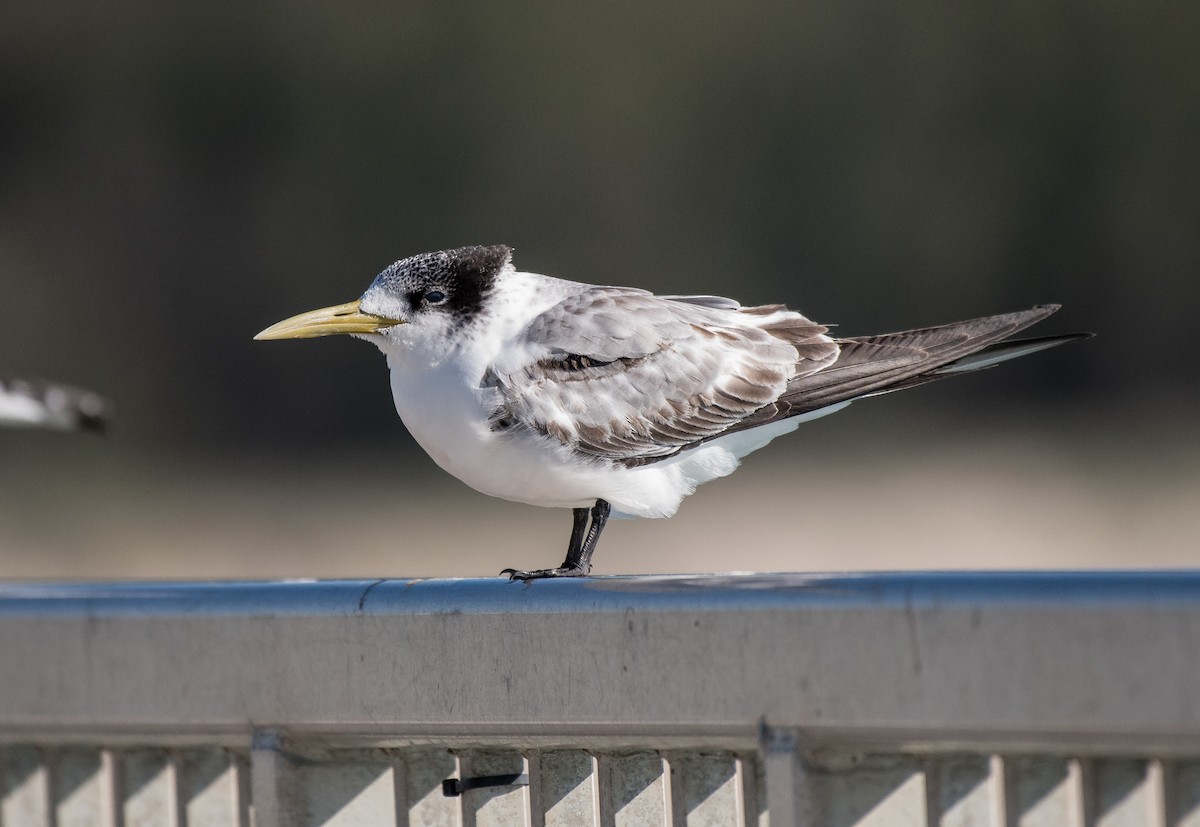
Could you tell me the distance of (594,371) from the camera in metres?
3.07

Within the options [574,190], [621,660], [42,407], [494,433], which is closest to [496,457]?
[494,433]

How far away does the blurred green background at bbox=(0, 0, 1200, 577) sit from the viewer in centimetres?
1113

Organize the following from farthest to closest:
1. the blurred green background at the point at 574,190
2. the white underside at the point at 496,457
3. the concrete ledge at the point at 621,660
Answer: the blurred green background at the point at 574,190, the white underside at the point at 496,457, the concrete ledge at the point at 621,660

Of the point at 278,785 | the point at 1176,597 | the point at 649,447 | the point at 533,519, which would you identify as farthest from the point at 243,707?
the point at 533,519

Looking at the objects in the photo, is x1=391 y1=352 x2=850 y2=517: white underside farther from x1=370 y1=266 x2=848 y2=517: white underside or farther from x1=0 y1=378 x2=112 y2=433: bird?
→ x1=0 y1=378 x2=112 y2=433: bird

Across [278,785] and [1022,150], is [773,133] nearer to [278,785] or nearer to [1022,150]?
[1022,150]

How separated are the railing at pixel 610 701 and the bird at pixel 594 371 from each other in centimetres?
91

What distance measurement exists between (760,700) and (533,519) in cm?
863

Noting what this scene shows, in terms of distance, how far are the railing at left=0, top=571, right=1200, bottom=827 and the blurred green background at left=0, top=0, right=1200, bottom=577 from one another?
346 inches

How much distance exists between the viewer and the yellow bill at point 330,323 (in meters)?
2.70

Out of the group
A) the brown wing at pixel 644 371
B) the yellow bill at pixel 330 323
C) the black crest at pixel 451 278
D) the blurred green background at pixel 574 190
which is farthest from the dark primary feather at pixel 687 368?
the blurred green background at pixel 574 190

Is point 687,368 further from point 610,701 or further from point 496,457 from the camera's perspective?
point 610,701

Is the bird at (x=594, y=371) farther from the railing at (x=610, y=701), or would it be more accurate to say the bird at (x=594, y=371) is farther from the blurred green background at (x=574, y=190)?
the blurred green background at (x=574, y=190)

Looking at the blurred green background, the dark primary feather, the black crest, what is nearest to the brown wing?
the dark primary feather
